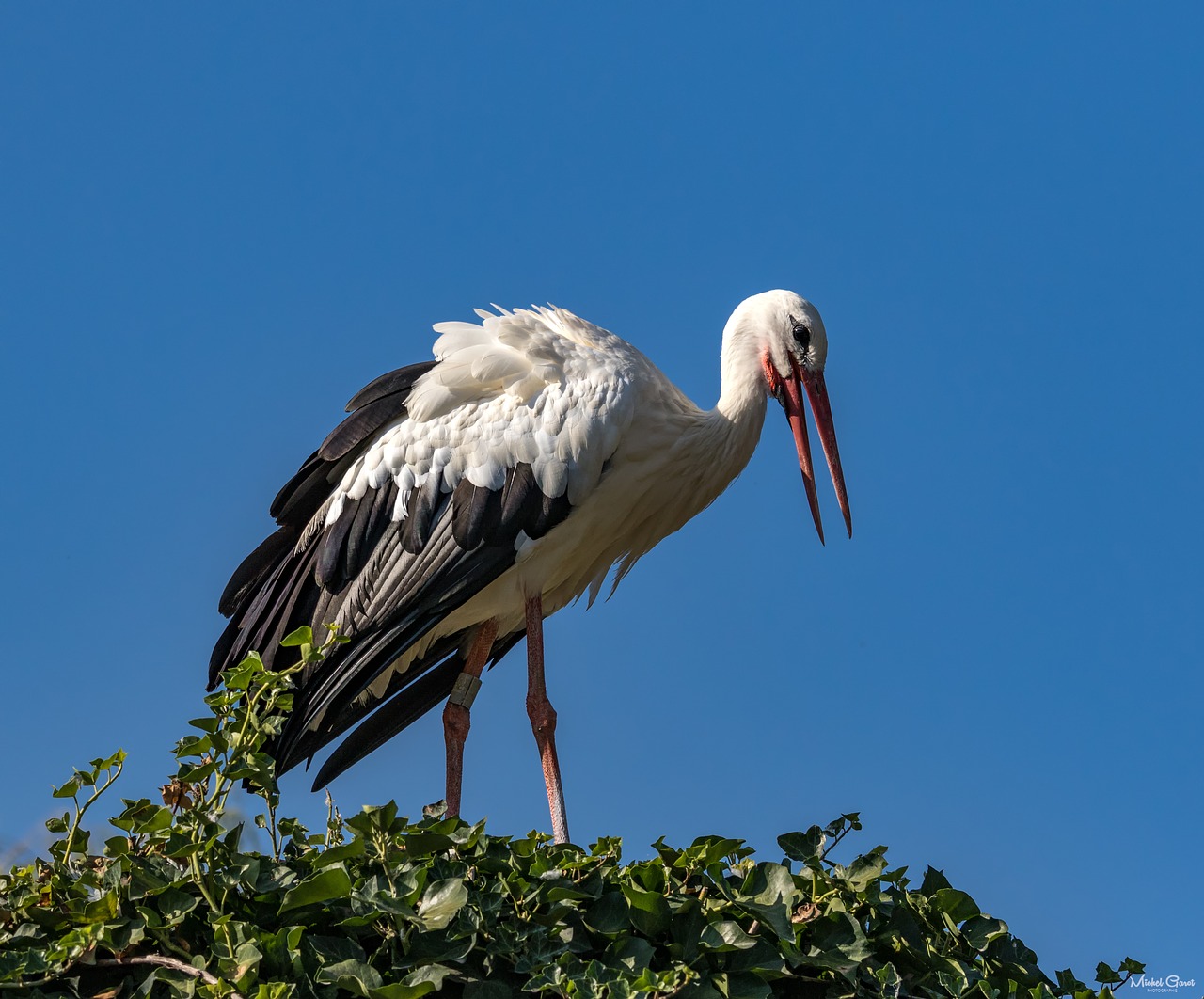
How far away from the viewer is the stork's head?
6.67m

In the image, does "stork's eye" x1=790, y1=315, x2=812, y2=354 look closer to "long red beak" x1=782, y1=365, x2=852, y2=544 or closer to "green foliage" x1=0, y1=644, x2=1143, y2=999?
"long red beak" x1=782, y1=365, x2=852, y2=544

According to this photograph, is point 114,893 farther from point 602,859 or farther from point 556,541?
point 556,541

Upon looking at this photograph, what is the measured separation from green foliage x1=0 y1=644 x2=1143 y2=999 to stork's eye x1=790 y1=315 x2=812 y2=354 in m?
3.61

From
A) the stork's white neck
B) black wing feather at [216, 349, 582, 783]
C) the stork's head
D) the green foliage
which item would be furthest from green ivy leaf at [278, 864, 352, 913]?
the stork's head

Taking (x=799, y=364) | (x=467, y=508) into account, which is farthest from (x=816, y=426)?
(x=467, y=508)

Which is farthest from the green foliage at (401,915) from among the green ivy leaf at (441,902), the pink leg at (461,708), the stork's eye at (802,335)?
the stork's eye at (802,335)

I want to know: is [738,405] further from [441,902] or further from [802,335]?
[441,902]

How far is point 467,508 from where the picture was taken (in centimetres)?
598

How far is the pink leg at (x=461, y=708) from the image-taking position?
6258mm

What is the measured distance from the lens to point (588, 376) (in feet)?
20.0

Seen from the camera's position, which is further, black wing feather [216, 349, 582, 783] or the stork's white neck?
the stork's white neck

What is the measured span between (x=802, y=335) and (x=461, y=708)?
221cm

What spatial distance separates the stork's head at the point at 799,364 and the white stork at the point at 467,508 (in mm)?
20

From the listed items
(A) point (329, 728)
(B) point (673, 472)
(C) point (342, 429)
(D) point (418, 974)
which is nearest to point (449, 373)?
(C) point (342, 429)
